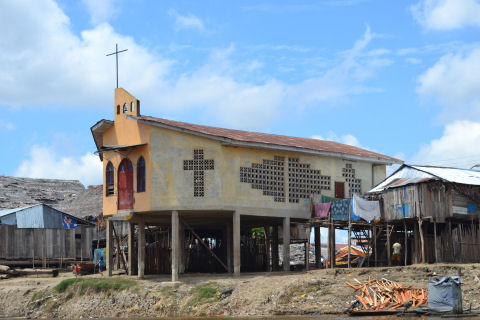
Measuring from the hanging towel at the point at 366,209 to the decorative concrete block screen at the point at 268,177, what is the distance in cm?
387

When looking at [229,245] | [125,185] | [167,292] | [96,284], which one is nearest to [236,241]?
[167,292]

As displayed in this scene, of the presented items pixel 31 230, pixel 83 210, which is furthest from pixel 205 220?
pixel 83 210

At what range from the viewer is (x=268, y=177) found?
120 ft

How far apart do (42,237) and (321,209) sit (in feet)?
56.7

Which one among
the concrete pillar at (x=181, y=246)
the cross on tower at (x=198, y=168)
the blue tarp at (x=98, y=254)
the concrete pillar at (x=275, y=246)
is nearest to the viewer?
the cross on tower at (x=198, y=168)

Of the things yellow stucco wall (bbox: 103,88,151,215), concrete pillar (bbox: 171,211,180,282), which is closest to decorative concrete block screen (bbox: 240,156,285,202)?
concrete pillar (bbox: 171,211,180,282)

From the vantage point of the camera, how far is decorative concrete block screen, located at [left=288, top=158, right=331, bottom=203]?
123 ft

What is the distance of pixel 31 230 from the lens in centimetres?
4472

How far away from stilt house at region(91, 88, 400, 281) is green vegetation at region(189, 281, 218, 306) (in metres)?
2.11

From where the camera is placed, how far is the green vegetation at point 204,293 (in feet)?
102

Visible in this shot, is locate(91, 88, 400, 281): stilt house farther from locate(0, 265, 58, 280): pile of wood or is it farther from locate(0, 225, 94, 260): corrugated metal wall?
locate(0, 225, 94, 260): corrugated metal wall

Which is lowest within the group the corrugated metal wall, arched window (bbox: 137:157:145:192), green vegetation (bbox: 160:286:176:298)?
green vegetation (bbox: 160:286:176:298)

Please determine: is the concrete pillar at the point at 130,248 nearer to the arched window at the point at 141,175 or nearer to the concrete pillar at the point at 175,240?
the arched window at the point at 141,175

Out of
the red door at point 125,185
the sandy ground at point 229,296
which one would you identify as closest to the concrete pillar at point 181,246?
the sandy ground at point 229,296
